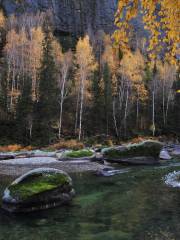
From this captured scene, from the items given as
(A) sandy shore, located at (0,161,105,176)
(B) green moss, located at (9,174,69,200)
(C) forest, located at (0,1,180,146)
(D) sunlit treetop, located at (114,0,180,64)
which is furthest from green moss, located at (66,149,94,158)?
(D) sunlit treetop, located at (114,0,180,64)

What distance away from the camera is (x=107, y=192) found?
1427 cm

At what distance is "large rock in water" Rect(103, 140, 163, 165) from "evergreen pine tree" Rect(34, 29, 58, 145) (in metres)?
14.5

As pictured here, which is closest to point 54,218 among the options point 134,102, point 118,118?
point 118,118

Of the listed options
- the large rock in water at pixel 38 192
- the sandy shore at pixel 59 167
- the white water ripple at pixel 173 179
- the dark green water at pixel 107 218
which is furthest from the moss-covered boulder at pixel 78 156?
the large rock in water at pixel 38 192

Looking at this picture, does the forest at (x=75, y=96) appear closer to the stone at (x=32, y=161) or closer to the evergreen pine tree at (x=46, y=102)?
the evergreen pine tree at (x=46, y=102)

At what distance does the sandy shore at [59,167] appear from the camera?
20797mm

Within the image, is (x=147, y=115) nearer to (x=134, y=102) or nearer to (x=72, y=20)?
(x=134, y=102)

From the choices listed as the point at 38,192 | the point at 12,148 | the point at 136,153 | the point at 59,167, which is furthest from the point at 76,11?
the point at 38,192

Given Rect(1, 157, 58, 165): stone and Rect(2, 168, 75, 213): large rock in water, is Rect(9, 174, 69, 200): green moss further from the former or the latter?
Rect(1, 157, 58, 165): stone

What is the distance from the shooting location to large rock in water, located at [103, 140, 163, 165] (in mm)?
26125

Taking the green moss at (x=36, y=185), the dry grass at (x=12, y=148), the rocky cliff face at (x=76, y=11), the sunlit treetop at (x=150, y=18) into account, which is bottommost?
the dry grass at (x=12, y=148)

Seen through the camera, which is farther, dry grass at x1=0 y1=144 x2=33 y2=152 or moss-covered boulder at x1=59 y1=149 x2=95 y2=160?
dry grass at x1=0 y1=144 x2=33 y2=152

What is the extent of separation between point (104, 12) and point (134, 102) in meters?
39.3

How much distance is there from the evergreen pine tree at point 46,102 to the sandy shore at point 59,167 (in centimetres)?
1572
